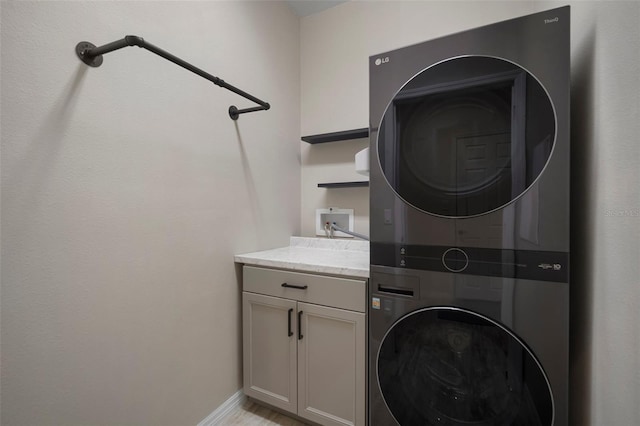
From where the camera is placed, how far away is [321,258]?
4.75 feet

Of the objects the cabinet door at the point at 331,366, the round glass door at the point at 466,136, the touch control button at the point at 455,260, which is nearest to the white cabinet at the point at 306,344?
the cabinet door at the point at 331,366

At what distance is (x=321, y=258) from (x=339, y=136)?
0.89 m

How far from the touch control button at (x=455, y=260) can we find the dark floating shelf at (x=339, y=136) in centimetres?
106

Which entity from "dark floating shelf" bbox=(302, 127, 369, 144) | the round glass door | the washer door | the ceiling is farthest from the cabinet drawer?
the ceiling

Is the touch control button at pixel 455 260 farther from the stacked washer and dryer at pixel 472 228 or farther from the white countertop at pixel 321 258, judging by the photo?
the white countertop at pixel 321 258

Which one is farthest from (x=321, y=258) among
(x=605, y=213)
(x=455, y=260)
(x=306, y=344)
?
(x=605, y=213)

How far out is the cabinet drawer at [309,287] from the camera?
3.70ft

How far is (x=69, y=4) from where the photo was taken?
0.80m

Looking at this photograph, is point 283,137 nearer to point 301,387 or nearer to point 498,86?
point 498,86

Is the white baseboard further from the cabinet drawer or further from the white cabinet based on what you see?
the cabinet drawer

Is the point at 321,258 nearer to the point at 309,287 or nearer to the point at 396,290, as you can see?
the point at 309,287

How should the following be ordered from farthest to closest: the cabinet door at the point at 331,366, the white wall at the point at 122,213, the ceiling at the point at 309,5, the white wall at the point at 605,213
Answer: the ceiling at the point at 309,5, the cabinet door at the point at 331,366, the white wall at the point at 122,213, the white wall at the point at 605,213

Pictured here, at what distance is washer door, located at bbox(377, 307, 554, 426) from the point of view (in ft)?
2.69

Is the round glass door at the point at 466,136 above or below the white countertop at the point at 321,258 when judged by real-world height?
above
